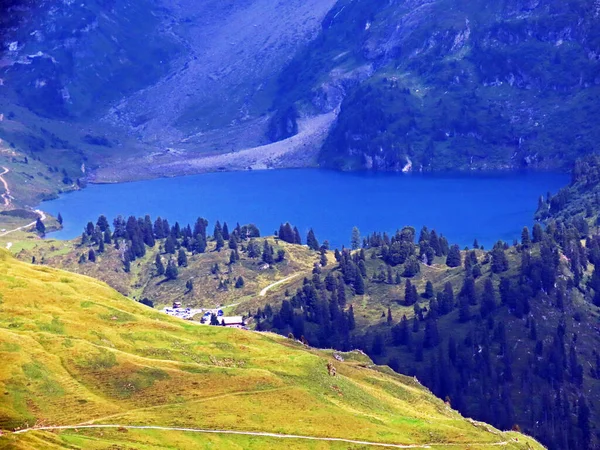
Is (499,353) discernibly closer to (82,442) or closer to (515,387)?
(515,387)

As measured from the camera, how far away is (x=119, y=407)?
3445 inches

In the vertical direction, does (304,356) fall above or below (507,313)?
below

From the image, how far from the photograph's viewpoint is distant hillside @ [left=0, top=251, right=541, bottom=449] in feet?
274

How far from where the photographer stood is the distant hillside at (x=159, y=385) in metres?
83.6

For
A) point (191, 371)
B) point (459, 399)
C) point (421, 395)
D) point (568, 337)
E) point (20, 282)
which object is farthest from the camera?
point (568, 337)

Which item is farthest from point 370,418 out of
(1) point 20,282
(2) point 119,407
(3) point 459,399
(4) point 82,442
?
(3) point 459,399

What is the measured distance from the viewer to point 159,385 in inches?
3654

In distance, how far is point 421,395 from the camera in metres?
126

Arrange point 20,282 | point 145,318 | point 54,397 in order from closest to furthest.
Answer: point 54,397 → point 20,282 → point 145,318

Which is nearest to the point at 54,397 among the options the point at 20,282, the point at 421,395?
the point at 20,282

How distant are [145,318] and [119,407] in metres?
26.7

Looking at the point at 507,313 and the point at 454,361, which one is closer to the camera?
the point at 454,361

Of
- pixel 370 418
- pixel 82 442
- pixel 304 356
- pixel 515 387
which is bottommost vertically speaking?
pixel 82 442

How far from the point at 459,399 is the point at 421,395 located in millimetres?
52954
